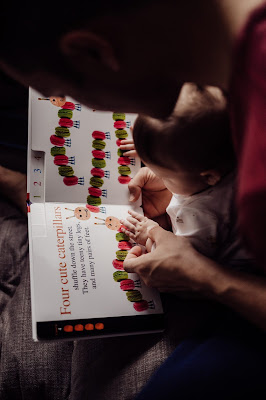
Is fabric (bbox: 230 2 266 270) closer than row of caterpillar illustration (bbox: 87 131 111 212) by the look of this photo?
Yes

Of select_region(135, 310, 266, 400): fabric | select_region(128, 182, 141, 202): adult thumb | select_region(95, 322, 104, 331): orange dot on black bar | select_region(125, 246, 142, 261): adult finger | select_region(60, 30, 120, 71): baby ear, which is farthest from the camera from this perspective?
select_region(128, 182, 141, 202): adult thumb

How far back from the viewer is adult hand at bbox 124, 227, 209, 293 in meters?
0.78

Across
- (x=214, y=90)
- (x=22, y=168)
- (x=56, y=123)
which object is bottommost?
(x=22, y=168)

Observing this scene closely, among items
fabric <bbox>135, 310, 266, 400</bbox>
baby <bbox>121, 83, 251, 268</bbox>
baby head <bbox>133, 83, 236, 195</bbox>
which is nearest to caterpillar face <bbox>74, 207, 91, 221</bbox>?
baby <bbox>121, 83, 251, 268</bbox>

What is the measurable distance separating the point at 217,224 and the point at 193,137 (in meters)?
0.19

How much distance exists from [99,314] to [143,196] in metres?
0.37

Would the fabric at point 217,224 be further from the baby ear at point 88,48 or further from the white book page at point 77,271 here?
the baby ear at point 88,48

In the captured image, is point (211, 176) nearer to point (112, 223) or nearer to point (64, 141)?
point (112, 223)

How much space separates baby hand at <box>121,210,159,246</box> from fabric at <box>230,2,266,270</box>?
42cm

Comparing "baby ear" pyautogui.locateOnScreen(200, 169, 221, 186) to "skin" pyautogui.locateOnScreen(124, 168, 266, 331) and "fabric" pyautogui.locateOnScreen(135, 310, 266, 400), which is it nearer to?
"skin" pyautogui.locateOnScreen(124, 168, 266, 331)

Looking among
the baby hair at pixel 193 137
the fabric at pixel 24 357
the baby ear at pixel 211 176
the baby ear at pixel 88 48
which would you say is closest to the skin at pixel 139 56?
the baby ear at pixel 88 48

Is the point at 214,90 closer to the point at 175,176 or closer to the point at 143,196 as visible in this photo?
the point at 175,176

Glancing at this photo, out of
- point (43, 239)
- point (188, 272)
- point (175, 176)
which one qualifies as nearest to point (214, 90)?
point (175, 176)

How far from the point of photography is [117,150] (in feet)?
3.42
